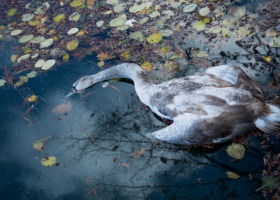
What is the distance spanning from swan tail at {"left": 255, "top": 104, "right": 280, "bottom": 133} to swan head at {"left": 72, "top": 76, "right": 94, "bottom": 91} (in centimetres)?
280

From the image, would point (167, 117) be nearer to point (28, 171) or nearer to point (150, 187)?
point (150, 187)

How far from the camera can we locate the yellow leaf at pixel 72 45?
20.3 ft

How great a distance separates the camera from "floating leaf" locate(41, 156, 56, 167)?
4609 millimetres

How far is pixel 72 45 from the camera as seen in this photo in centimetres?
623

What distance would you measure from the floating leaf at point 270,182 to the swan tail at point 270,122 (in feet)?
1.83

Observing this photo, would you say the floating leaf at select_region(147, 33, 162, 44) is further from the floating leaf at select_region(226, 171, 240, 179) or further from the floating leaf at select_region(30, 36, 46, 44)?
the floating leaf at select_region(226, 171, 240, 179)

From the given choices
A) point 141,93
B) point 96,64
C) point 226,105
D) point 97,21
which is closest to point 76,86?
point 96,64

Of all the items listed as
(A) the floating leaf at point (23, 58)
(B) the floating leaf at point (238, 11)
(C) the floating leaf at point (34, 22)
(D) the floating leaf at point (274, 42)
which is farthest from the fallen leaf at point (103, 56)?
(D) the floating leaf at point (274, 42)

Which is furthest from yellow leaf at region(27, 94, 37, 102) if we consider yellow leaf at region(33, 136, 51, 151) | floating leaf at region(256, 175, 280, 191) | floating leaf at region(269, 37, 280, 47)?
floating leaf at region(269, 37, 280, 47)

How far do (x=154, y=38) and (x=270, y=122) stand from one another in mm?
2764

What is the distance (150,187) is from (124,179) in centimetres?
38

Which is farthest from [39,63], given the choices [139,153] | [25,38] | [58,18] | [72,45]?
[139,153]

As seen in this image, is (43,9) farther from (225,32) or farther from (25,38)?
(225,32)

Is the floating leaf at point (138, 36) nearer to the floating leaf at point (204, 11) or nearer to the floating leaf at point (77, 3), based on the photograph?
the floating leaf at point (204, 11)
